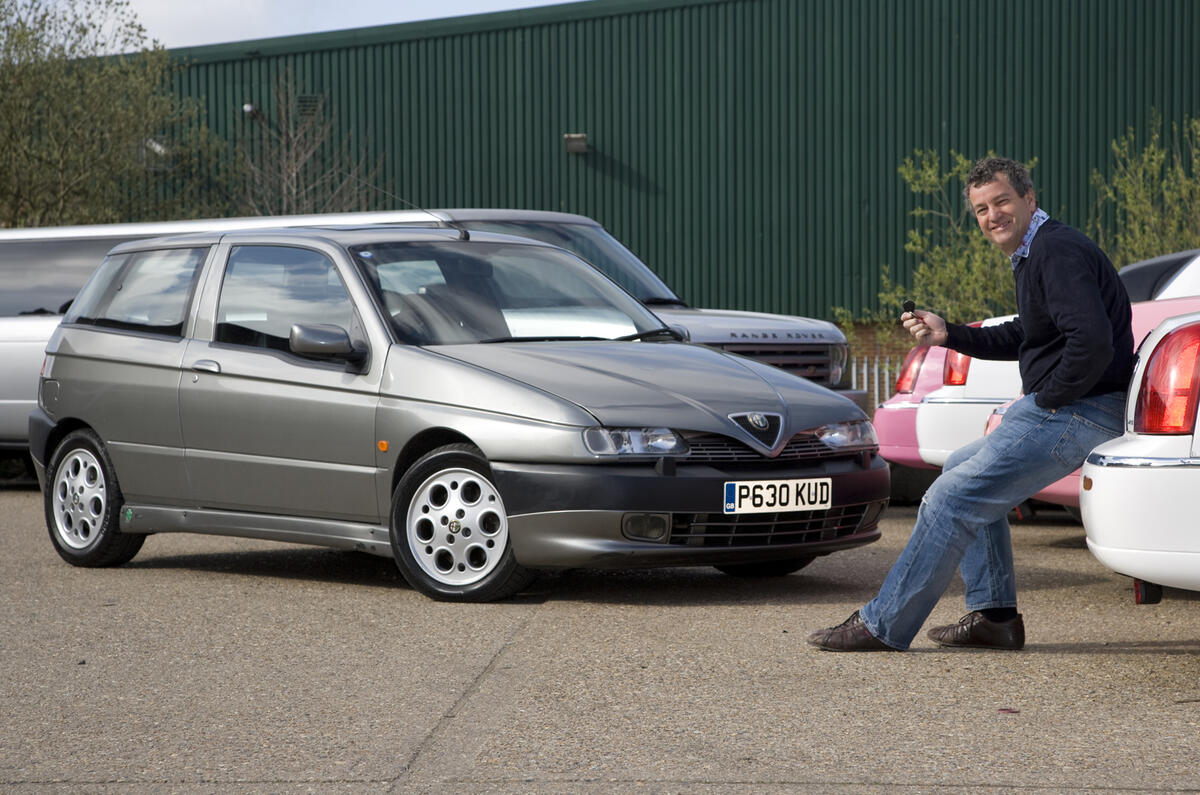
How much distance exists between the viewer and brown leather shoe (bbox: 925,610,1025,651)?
19.5ft

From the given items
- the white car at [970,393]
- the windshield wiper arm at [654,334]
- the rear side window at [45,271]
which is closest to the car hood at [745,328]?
the white car at [970,393]

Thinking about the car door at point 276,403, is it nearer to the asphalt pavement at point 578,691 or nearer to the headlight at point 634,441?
the asphalt pavement at point 578,691

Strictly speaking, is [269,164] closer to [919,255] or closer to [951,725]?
[919,255]

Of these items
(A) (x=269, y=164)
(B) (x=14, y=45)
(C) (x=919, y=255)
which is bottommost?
(C) (x=919, y=255)

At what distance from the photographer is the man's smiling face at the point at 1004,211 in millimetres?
5590

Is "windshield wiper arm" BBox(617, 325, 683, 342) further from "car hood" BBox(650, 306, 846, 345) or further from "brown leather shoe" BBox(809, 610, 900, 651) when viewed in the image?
"brown leather shoe" BBox(809, 610, 900, 651)

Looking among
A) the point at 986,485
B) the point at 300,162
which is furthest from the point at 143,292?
the point at 300,162

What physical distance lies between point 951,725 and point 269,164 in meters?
27.6

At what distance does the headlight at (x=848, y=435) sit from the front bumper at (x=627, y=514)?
270 mm

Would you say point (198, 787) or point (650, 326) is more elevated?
point (650, 326)

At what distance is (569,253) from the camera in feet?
28.9

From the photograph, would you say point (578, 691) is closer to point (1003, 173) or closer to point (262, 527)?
point (1003, 173)

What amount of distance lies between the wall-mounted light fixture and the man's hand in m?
23.7

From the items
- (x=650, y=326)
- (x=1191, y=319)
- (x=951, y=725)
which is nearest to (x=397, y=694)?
(x=951, y=725)
